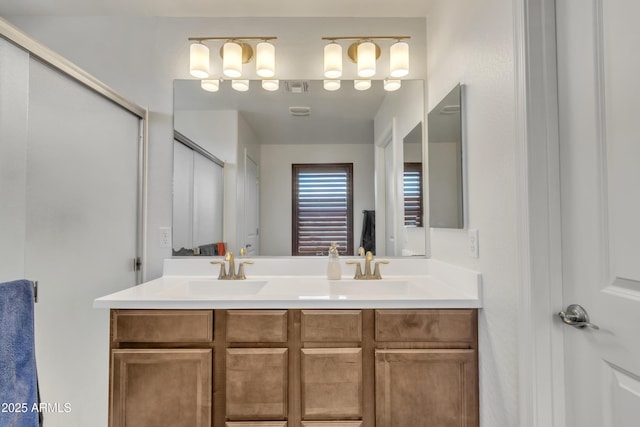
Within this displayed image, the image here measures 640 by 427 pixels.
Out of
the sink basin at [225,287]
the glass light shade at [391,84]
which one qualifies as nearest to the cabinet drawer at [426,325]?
the sink basin at [225,287]

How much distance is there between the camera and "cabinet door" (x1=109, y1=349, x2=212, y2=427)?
1304 millimetres

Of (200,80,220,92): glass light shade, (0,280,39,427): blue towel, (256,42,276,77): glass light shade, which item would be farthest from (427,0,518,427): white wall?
(0,280,39,427): blue towel

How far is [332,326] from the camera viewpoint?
1.34 meters

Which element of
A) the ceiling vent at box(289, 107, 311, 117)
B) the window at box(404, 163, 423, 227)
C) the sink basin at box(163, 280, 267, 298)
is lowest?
the sink basin at box(163, 280, 267, 298)

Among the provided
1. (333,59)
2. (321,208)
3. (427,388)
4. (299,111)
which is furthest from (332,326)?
(333,59)

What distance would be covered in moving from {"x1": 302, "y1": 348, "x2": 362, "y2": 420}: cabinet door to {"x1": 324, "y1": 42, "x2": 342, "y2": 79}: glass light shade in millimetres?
1545

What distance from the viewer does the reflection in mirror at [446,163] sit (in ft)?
4.84

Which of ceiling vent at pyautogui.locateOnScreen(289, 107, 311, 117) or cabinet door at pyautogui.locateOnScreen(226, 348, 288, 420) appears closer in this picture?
cabinet door at pyautogui.locateOnScreen(226, 348, 288, 420)

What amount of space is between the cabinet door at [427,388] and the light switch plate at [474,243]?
0.41m

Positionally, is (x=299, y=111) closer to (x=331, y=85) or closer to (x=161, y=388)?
(x=331, y=85)

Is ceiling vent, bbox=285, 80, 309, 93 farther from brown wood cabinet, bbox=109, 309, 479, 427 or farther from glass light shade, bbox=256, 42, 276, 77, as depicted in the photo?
brown wood cabinet, bbox=109, 309, 479, 427

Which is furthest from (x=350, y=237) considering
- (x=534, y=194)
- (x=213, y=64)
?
(x=213, y=64)

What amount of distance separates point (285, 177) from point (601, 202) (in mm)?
1502

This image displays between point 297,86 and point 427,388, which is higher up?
point 297,86
